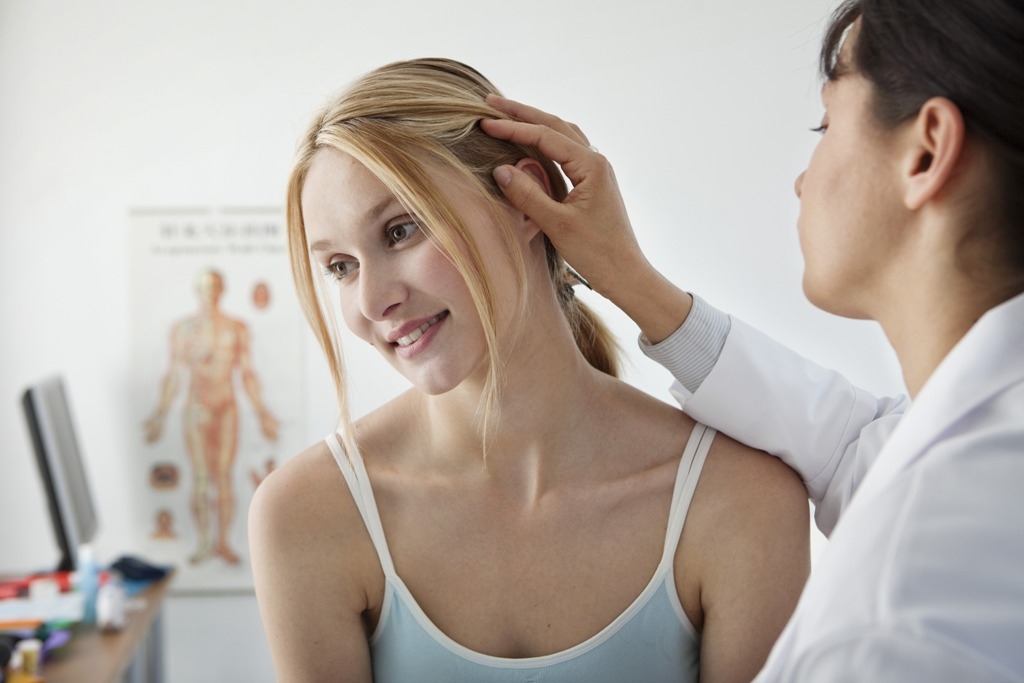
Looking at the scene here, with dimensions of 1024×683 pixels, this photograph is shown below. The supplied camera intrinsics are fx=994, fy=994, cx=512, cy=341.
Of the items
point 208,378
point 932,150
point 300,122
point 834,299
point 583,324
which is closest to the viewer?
point 932,150

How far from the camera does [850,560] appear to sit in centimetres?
74

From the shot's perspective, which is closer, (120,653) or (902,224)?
(902,224)

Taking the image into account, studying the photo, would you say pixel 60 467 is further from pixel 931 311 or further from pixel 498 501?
pixel 931 311

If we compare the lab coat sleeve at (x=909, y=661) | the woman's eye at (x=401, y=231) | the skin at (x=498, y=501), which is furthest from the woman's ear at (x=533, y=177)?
the lab coat sleeve at (x=909, y=661)

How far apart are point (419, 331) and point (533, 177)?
25 cm

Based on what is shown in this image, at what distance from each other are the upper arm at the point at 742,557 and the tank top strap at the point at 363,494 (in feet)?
1.24

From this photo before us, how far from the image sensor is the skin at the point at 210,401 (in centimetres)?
371

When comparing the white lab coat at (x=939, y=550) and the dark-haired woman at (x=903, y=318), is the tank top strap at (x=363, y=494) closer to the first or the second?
the dark-haired woman at (x=903, y=318)

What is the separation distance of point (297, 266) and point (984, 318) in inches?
33.4

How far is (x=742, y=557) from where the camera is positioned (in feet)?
4.06

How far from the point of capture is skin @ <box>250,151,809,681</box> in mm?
1202

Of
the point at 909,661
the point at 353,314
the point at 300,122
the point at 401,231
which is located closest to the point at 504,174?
the point at 401,231

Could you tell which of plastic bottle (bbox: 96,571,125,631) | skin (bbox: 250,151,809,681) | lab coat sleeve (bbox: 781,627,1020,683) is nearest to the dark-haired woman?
lab coat sleeve (bbox: 781,627,1020,683)

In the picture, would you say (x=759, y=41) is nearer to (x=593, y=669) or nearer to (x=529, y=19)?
(x=529, y=19)
